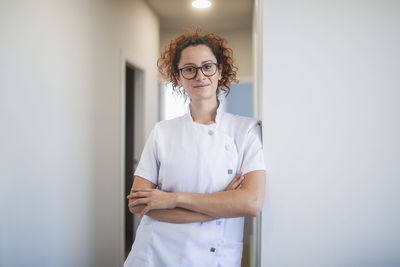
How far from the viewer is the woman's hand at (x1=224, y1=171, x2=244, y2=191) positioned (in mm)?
1136

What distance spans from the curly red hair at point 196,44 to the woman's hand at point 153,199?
477mm

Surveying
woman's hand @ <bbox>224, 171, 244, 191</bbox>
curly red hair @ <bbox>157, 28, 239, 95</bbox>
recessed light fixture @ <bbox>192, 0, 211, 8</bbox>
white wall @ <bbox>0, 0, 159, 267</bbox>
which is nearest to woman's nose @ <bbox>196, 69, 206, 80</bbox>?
curly red hair @ <bbox>157, 28, 239, 95</bbox>

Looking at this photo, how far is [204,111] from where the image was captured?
50.1 inches

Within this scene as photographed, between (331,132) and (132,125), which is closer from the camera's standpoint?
(331,132)

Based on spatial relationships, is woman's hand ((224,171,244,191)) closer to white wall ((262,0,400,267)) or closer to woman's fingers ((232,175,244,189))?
woman's fingers ((232,175,244,189))

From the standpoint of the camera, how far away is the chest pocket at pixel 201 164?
117 cm

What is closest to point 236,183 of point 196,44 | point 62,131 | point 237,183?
point 237,183

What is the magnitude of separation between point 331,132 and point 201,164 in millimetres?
496

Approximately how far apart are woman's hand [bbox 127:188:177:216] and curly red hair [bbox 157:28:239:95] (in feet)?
1.57

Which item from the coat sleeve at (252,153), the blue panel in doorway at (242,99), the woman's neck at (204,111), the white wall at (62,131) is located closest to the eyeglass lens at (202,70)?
the woman's neck at (204,111)

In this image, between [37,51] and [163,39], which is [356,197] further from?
[163,39]

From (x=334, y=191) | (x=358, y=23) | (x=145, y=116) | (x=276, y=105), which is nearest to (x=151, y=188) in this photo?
(x=276, y=105)

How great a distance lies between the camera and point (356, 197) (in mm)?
1166

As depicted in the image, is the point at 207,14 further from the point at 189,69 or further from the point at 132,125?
the point at 189,69
